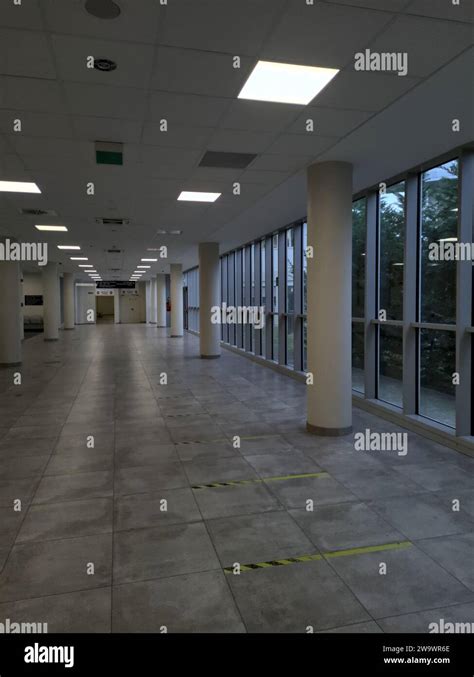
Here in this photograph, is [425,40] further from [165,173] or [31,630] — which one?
[31,630]

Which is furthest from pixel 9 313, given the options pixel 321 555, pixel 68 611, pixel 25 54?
pixel 321 555

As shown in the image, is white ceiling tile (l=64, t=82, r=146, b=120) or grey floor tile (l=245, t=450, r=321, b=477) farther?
grey floor tile (l=245, t=450, r=321, b=477)

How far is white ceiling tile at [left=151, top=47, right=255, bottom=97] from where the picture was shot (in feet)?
12.0

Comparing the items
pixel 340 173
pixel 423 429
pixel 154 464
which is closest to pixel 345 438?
pixel 423 429

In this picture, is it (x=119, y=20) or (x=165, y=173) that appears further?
(x=165, y=173)

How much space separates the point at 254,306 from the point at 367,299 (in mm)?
7529

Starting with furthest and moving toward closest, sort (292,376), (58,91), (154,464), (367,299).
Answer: (292,376) → (367,299) → (154,464) → (58,91)

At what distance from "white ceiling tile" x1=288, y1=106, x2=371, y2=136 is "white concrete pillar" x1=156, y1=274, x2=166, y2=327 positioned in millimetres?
25350

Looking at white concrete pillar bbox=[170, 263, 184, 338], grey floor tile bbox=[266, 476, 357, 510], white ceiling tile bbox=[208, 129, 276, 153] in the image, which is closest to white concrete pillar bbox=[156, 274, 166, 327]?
white concrete pillar bbox=[170, 263, 184, 338]

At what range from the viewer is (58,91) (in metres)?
4.23

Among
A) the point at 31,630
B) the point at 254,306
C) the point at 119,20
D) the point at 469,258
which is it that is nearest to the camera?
the point at 31,630
